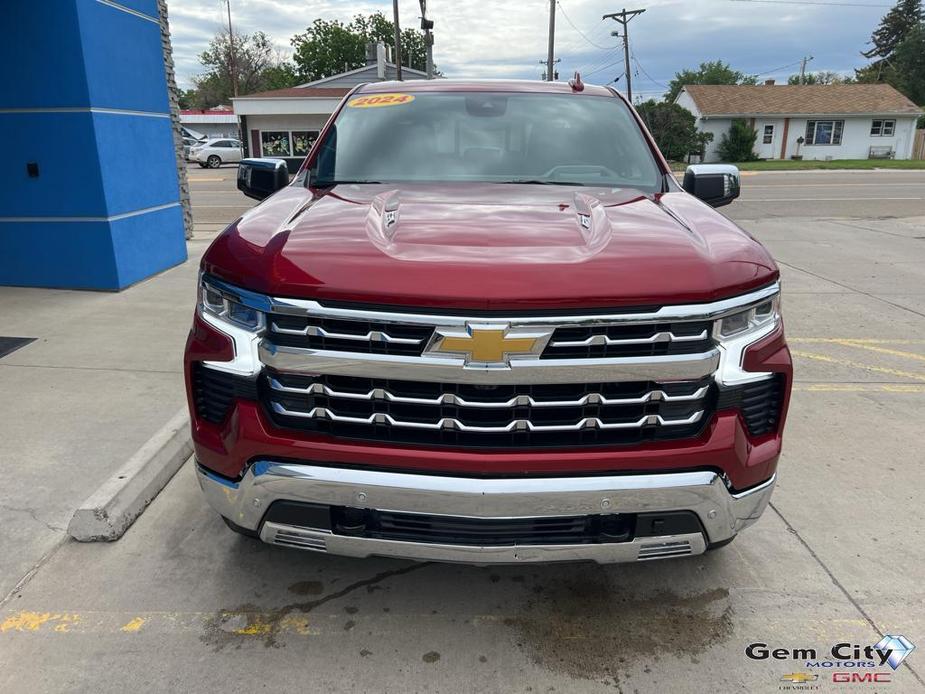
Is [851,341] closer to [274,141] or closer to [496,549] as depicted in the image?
[496,549]

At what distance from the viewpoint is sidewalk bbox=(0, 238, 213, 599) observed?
129 inches

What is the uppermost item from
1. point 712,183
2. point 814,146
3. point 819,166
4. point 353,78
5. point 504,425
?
point 353,78

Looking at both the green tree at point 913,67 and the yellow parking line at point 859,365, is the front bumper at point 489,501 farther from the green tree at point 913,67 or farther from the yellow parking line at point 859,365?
the green tree at point 913,67

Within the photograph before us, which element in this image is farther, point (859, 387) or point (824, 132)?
point (824, 132)

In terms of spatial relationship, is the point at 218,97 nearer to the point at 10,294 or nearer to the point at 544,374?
the point at 10,294

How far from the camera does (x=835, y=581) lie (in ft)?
9.46

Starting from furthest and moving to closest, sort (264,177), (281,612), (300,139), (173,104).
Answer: (300,139), (173,104), (264,177), (281,612)

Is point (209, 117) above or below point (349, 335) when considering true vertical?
above

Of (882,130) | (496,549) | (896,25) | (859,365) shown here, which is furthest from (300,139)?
(896,25)

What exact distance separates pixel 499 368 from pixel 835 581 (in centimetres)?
186

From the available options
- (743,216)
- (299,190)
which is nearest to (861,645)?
(299,190)

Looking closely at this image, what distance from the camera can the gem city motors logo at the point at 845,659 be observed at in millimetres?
2391

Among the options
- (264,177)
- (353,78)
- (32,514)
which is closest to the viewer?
(32,514)

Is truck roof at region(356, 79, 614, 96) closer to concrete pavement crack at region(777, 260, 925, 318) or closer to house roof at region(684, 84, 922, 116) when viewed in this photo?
concrete pavement crack at region(777, 260, 925, 318)
